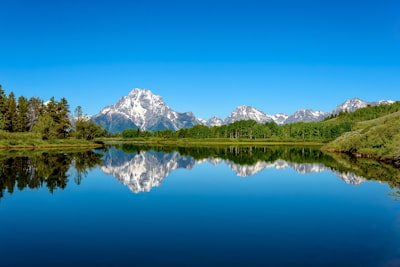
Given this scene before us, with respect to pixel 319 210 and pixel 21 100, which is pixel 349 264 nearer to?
pixel 319 210

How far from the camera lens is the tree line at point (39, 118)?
121 m

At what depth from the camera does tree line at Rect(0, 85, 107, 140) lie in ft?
398

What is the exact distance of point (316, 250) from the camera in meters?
16.3

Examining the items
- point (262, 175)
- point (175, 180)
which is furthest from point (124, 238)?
point (262, 175)

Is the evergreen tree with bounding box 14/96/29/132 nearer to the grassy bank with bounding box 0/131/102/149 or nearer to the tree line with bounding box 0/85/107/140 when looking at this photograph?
the tree line with bounding box 0/85/107/140

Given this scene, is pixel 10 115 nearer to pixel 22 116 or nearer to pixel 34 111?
pixel 22 116

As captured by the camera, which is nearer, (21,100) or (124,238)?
(124,238)

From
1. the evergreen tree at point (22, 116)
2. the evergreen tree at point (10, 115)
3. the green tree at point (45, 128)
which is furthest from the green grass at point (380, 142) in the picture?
the evergreen tree at point (10, 115)

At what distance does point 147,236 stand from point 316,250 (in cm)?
832

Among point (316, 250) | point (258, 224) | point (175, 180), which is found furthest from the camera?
point (175, 180)

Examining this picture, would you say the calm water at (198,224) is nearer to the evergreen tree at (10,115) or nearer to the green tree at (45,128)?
the green tree at (45,128)

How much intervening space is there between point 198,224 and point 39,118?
119783 mm

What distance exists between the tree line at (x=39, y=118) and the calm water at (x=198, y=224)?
8799cm

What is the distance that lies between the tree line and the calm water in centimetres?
8799
